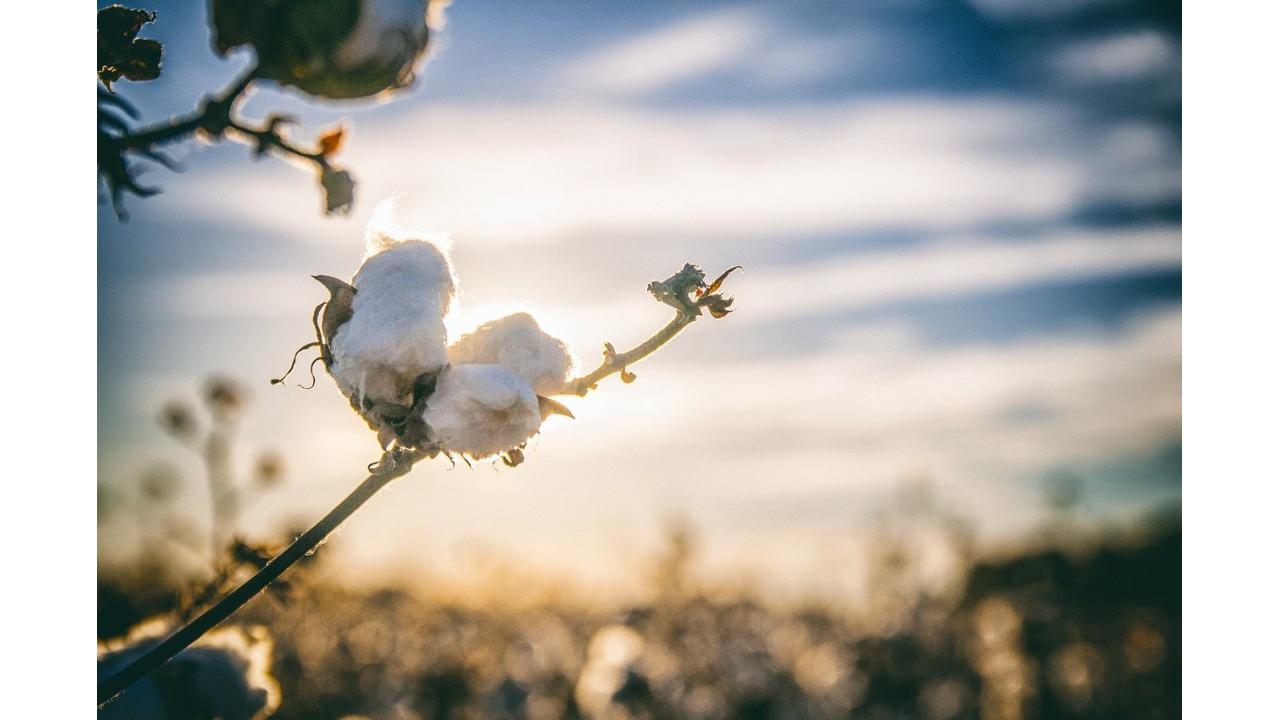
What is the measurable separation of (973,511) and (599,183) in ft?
20.0

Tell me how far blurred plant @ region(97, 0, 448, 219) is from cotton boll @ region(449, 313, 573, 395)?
330 mm

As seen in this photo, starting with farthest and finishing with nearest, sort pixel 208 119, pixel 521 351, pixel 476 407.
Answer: pixel 521 351, pixel 476 407, pixel 208 119

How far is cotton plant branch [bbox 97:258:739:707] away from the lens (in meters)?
1.09

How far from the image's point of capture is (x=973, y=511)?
862 cm

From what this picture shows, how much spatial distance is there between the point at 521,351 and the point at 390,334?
179 millimetres

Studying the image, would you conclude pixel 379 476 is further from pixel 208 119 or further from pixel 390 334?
pixel 208 119

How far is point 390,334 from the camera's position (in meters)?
1.08

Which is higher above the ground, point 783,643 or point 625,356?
point 625,356

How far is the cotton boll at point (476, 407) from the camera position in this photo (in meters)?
1.07

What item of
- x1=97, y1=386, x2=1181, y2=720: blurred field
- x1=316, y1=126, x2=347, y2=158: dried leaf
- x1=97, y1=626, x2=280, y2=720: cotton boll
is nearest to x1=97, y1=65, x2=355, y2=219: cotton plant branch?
x1=316, y1=126, x2=347, y2=158: dried leaf

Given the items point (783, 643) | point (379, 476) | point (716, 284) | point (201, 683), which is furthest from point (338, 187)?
point (783, 643)
